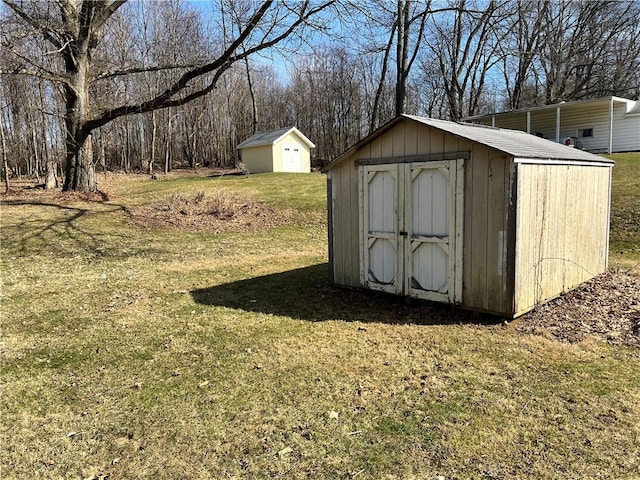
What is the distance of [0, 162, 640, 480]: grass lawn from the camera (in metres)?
3.04

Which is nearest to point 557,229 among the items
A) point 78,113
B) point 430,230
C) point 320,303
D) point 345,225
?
point 430,230

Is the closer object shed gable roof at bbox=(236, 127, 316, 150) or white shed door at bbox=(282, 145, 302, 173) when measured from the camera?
shed gable roof at bbox=(236, 127, 316, 150)

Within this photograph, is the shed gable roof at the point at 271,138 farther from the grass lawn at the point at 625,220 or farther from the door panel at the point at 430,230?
the door panel at the point at 430,230

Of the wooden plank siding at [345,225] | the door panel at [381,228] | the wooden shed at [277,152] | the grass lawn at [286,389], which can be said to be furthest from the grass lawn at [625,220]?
the wooden shed at [277,152]

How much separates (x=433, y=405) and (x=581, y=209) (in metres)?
4.88

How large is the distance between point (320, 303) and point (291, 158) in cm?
2704

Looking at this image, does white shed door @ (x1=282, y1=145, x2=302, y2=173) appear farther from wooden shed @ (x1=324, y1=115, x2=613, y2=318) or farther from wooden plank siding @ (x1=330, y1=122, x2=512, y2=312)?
wooden plank siding @ (x1=330, y1=122, x2=512, y2=312)

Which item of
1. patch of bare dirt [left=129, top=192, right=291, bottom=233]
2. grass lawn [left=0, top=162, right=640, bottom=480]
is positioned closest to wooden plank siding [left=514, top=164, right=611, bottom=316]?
grass lawn [left=0, top=162, right=640, bottom=480]

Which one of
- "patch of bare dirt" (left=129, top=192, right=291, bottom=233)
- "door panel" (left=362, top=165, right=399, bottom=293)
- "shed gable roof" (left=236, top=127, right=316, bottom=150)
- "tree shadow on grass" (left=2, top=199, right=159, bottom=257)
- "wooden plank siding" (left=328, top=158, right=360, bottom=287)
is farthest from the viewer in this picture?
"shed gable roof" (left=236, top=127, right=316, bottom=150)

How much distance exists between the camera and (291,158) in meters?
33.0

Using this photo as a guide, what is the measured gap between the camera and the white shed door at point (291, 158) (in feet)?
106

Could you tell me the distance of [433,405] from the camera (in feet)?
12.2

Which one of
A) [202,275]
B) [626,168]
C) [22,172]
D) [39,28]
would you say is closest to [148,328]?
[202,275]

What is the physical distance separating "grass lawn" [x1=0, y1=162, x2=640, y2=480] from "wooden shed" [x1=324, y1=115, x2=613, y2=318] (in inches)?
20.0
